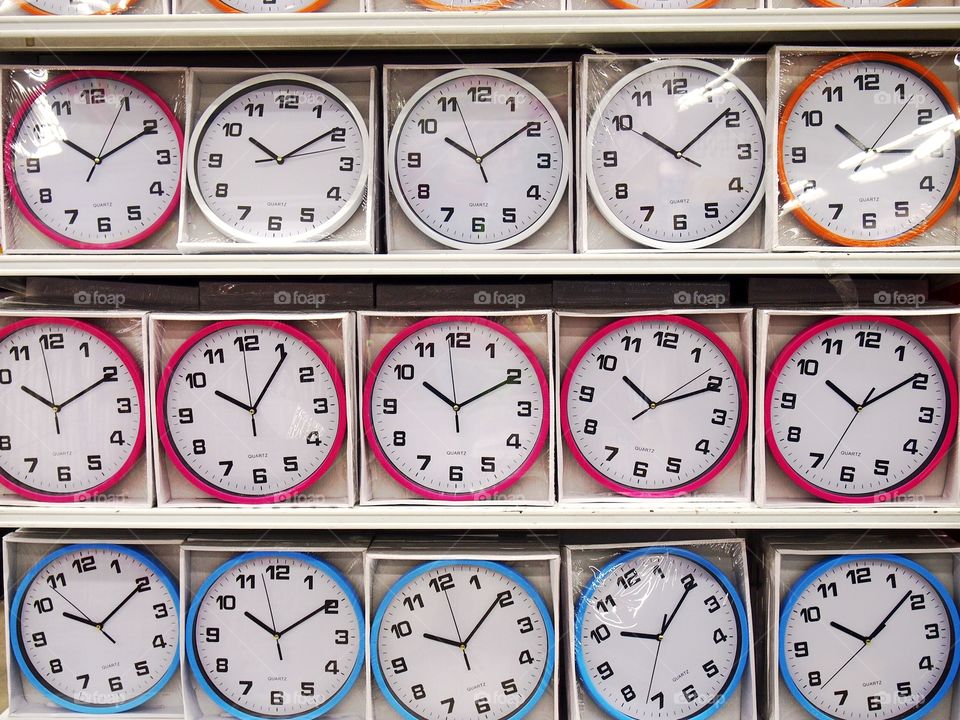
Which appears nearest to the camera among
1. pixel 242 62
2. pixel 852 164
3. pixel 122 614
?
pixel 852 164

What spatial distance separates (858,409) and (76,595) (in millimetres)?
1808

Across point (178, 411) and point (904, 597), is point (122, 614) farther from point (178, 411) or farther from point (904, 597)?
point (904, 597)

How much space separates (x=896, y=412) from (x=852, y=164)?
54cm

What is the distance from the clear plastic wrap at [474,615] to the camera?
1.59 m

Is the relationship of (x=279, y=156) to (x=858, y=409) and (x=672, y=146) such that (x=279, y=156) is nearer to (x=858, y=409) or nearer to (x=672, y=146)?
(x=672, y=146)

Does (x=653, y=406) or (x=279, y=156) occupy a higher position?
(x=279, y=156)

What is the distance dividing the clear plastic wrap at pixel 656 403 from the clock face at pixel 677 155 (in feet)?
0.64

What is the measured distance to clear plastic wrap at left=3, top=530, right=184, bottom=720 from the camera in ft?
5.32

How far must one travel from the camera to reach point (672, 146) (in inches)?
60.2

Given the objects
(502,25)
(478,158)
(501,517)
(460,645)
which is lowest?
(460,645)

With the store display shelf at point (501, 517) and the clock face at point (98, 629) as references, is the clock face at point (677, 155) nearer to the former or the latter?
the store display shelf at point (501, 517)

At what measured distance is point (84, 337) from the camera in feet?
5.16

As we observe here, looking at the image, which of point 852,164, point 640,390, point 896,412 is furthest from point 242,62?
point 896,412

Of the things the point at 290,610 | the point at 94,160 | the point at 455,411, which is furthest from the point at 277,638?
the point at 94,160
